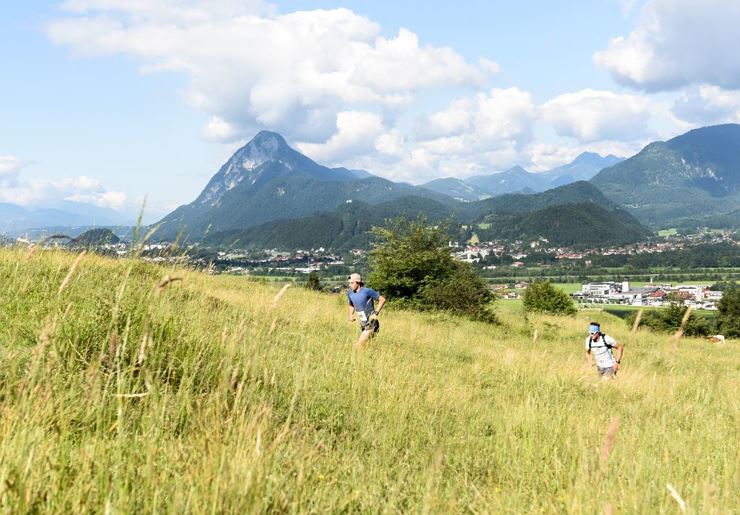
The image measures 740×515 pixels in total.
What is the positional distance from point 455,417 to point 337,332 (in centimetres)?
589

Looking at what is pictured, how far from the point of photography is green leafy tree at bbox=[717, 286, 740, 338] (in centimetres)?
4313

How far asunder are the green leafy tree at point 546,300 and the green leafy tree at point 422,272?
944cm

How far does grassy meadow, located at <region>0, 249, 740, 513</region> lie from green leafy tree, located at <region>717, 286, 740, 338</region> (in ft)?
148

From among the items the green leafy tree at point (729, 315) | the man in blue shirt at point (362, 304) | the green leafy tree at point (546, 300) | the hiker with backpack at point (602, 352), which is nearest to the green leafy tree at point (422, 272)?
the green leafy tree at point (546, 300)

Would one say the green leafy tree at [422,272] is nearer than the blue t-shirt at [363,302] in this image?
No

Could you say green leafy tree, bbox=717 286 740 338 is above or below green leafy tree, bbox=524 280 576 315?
below

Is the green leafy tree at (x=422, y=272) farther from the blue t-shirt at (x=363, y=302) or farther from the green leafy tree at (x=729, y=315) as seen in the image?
the green leafy tree at (x=729, y=315)

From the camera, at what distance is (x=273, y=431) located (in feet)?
11.2

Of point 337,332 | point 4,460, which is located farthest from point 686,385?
point 4,460

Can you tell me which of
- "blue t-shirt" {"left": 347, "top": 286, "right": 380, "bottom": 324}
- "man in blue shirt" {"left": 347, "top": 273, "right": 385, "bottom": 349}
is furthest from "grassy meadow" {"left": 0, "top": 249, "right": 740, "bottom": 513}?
"blue t-shirt" {"left": 347, "top": 286, "right": 380, "bottom": 324}

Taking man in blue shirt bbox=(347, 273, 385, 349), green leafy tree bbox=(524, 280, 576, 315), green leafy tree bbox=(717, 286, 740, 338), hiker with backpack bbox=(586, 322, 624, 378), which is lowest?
green leafy tree bbox=(717, 286, 740, 338)

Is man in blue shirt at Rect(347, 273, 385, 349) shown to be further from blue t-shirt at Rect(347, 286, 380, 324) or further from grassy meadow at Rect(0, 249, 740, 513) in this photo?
grassy meadow at Rect(0, 249, 740, 513)

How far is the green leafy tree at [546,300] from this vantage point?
36906mm

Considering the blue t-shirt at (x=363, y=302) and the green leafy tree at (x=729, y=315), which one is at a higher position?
the blue t-shirt at (x=363, y=302)
